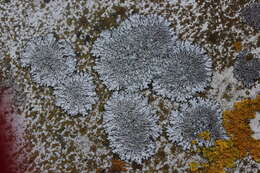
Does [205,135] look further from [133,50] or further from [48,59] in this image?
[48,59]

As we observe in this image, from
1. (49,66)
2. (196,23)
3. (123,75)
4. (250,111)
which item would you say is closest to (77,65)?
(49,66)

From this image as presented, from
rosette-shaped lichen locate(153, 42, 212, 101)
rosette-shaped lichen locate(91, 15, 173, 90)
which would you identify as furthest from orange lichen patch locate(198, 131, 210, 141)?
rosette-shaped lichen locate(91, 15, 173, 90)

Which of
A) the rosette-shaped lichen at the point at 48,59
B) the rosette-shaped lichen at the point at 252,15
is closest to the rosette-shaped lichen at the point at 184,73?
the rosette-shaped lichen at the point at 252,15

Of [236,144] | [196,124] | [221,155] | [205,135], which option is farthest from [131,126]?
[236,144]

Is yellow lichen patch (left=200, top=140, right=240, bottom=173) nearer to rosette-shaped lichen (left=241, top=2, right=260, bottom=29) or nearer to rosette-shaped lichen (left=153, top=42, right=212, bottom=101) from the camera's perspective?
rosette-shaped lichen (left=153, top=42, right=212, bottom=101)

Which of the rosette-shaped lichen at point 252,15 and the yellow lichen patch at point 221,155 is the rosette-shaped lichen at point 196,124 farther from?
the rosette-shaped lichen at point 252,15

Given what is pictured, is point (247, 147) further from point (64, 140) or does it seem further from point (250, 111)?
point (64, 140)
